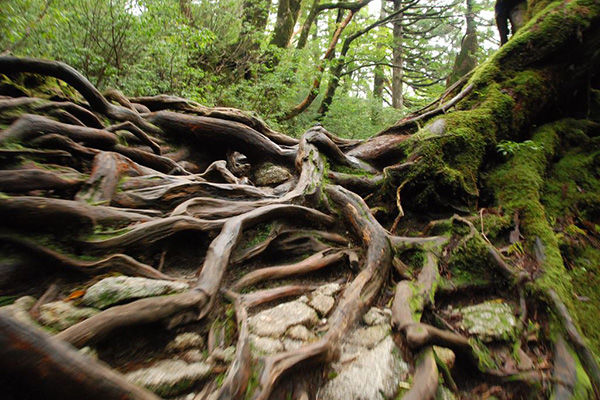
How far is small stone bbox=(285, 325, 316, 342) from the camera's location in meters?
1.87

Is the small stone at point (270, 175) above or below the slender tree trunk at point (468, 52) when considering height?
below

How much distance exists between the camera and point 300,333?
190 centimetres

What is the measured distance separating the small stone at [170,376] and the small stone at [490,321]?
1.90 meters

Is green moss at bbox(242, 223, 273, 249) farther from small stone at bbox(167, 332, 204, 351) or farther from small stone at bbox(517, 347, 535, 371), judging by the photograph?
small stone at bbox(517, 347, 535, 371)

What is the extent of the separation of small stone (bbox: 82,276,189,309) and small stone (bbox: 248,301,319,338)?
0.58 metres

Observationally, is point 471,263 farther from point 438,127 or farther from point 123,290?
point 123,290

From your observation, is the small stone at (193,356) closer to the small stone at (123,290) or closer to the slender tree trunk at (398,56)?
the small stone at (123,290)

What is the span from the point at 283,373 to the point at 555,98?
233 inches

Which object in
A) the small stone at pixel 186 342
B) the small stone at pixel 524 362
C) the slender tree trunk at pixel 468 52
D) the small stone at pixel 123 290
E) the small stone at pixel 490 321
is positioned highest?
the slender tree trunk at pixel 468 52

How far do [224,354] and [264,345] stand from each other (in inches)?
10.3

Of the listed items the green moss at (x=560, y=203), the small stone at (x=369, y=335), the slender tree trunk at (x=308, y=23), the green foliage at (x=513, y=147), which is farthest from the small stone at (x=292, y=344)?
the slender tree trunk at (x=308, y=23)

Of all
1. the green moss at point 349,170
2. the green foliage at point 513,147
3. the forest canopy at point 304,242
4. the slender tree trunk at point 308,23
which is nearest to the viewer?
the forest canopy at point 304,242

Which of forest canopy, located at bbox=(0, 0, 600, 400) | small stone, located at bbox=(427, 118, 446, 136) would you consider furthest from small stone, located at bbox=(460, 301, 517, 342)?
small stone, located at bbox=(427, 118, 446, 136)

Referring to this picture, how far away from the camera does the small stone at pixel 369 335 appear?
1.92 m
